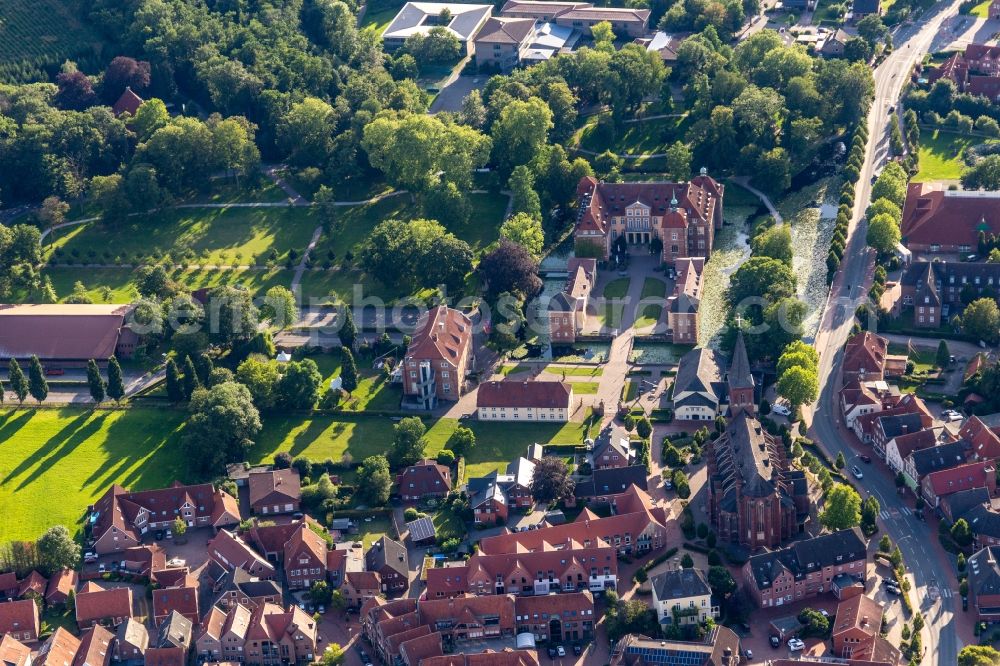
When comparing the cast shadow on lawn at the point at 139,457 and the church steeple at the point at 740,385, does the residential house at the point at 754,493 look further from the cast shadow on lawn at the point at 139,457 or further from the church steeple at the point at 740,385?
the cast shadow on lawn at the point at 139,457

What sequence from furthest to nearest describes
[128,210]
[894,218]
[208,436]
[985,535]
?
1. [128,210]
2. [894,218]
3. [208,436]
4. [985,535]

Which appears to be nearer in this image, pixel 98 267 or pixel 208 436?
pixel 208 436

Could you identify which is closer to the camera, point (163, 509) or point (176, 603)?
point (176, 603)

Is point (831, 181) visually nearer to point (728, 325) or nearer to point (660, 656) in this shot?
point (728, 325)

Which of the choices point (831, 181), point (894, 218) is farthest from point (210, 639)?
point (831, 181)

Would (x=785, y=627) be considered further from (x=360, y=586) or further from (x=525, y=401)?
(x=525, y=401)

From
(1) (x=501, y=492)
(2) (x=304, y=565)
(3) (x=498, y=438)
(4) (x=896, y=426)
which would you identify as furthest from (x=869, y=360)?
(2) (x=304, y=565)
